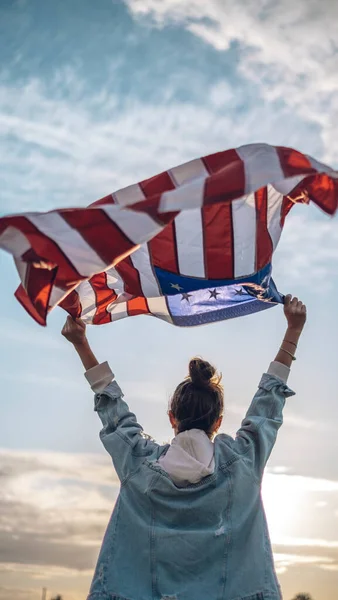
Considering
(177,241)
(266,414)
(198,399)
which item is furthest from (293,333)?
(177,241)

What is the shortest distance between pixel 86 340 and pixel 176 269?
103 centimetres

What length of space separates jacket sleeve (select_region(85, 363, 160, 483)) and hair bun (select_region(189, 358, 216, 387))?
0.46 metres

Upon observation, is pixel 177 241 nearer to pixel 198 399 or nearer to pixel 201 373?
pixel 201 373

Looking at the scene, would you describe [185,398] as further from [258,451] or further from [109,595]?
[109,595]

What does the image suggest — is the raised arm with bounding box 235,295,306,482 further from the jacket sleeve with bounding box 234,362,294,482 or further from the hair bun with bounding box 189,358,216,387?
the hair bun with bounding box 189,358,216,387

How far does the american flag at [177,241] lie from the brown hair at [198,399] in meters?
0.91

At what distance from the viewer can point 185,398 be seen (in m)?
4.94

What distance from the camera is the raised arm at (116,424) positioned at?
15.9 feet

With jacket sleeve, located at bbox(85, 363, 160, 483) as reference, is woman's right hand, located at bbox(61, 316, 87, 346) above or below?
above

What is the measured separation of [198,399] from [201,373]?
167 millimetres

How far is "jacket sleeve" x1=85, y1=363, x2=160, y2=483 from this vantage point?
4848 mm

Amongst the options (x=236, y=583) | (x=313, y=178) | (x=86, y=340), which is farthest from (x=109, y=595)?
(x=313, y=178)

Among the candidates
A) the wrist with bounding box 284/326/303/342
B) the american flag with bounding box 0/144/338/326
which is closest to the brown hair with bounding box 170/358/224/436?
the wrist with bounding box 284/326/303/342

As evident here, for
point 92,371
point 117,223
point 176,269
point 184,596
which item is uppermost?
point 176,269
